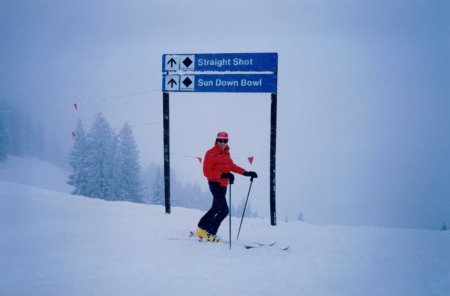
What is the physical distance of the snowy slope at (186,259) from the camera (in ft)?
14.4

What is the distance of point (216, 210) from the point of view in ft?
23.0

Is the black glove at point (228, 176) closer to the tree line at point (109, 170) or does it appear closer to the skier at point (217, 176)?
the skier at point (217, 176)

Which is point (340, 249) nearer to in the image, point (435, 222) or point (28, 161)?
point (28, 161)

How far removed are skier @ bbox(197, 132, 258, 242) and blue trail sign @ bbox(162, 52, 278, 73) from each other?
3.90m

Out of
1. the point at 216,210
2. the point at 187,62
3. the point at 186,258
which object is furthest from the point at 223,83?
the point at 186,258

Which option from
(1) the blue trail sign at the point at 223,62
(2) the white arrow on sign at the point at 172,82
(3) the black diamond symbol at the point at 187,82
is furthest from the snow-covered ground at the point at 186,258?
(1) the blue trail sign at the point at 223,62

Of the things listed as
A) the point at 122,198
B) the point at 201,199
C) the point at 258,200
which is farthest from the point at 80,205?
the point at 258,200

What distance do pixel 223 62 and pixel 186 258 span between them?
21.2 ft

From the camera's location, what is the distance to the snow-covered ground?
173 inches

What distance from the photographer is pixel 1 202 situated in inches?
325

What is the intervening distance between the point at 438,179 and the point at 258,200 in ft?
357

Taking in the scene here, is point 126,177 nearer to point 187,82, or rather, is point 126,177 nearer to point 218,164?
point 187,82

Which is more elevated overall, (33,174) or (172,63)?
(172,63)

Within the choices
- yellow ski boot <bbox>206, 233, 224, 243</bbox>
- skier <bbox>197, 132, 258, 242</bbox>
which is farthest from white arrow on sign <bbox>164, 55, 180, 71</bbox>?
yellow ski boot <bbox>206, 233, 224, 243</bbox>
